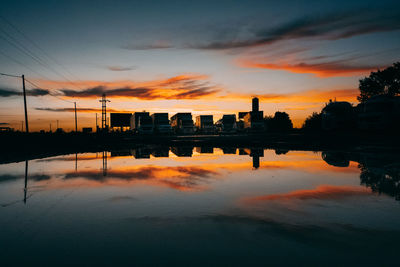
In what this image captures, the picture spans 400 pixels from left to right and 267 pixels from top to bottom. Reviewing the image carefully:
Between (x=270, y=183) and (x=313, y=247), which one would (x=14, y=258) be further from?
(x=270, y=183)

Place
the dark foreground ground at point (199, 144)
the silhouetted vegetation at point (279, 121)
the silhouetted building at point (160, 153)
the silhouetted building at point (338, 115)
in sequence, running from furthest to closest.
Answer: the silhouetted vegetation at point (279, 121), the silhouetted building at point (338, 115), the dark foreground ground at point (199, 144), the silhouetted building at point (160, 153)

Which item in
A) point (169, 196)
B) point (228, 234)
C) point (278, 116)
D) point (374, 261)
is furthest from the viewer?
point (278, 116)

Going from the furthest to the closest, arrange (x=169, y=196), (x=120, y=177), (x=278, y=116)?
(x=278, y=116), (x=120, y=177), (x=169, y=196)

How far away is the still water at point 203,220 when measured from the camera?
3.14m

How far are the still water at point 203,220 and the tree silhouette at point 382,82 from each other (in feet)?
186

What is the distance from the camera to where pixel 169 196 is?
5.91 metres

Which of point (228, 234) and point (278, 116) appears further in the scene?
point (278, 116)

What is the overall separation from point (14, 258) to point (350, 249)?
156 inches

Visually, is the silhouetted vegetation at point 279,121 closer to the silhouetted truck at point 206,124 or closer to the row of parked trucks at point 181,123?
the row of parked trucks at point 181,123

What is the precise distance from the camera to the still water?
3.14 metres

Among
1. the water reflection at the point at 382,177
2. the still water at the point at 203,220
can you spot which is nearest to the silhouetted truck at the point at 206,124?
the water reflection at the point at 382,177

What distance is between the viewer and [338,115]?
35188 mm

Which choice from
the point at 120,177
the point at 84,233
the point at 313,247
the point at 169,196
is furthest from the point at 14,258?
the point at 120,177

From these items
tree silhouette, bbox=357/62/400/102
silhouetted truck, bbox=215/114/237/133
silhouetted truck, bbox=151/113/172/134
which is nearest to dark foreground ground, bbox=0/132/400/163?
silhouetted truck, bbox=151/113/172/134
